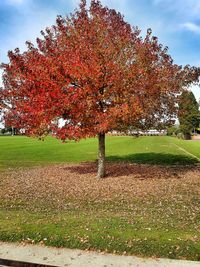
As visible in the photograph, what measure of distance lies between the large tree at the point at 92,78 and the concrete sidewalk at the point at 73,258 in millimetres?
8234

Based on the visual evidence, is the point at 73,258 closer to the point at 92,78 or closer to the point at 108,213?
the point at 108,213

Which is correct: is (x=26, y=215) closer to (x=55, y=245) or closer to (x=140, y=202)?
(x=55, y=245)

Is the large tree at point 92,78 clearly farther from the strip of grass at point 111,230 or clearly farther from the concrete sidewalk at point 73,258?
the concrete sidewalk at point 73,258

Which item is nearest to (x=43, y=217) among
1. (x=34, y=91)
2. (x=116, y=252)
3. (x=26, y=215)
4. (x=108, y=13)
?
→ (x=26, y=215)

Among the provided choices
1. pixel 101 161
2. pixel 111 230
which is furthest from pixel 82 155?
pixel 111 230

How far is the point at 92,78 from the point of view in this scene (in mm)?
14797

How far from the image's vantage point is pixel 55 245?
744 cm

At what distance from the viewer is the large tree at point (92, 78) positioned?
15047 mm

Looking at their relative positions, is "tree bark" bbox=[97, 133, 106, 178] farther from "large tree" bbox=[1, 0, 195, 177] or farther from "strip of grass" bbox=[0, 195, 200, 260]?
"strip of grass" bbox=[0, 195, 200, 260]

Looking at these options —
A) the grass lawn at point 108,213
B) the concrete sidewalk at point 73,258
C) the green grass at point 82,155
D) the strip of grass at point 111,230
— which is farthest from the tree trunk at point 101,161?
the concrete sidewalk at point 73,258

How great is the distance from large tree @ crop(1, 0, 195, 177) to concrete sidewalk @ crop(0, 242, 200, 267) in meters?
8.23

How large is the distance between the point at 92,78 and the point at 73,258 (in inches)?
366

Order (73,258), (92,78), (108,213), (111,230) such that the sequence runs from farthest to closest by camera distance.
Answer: (92,78) < (108,213) < (111,230) < (73,258)

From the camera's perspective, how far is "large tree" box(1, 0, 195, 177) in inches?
592
